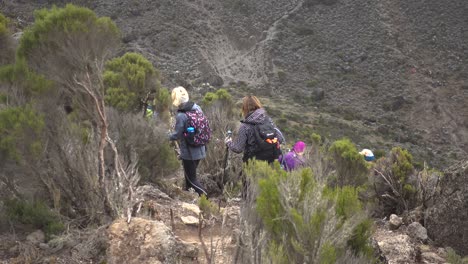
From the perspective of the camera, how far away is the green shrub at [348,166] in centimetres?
569

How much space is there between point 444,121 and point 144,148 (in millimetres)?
32247

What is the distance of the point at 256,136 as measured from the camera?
4.61m

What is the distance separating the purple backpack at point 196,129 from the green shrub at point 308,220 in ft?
8.01

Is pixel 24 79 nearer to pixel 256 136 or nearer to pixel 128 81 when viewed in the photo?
pixel 256 136

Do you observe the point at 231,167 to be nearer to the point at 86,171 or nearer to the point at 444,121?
the point at 86,171

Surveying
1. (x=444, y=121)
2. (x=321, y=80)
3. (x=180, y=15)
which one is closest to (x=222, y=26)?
(x=180, y=15)

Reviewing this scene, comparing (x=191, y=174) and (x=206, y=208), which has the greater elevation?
(x=206, y=208)

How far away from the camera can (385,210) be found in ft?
18.5

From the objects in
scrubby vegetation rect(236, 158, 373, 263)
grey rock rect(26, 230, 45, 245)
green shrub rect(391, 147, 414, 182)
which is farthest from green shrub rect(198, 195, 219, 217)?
green shrub rect(391, 147, 414, 182)

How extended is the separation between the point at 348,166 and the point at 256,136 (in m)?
1.57

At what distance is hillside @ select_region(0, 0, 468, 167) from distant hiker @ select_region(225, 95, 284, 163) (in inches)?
1011

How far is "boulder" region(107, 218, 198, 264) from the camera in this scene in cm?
294

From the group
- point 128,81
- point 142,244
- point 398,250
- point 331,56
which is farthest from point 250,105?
point 331,56

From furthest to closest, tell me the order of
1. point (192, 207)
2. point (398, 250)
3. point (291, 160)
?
point (291, 160) → point (192, 207) → point (398, 250)
